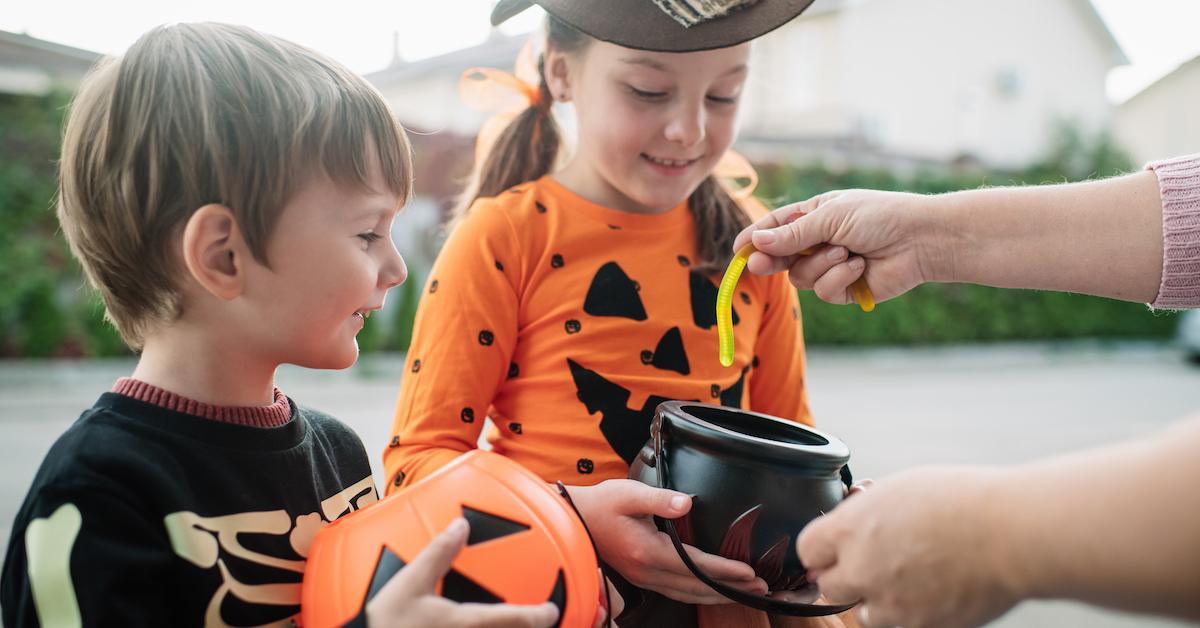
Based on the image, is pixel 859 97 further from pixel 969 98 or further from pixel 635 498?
pixel 635 498

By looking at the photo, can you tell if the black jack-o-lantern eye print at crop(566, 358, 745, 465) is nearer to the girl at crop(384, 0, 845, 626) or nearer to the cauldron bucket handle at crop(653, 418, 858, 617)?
the girl at crop(384, 0, 845, 626)

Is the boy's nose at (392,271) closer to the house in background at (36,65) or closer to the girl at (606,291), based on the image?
the girl at (606,291)

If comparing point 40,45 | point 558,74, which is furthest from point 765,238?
point 40,45

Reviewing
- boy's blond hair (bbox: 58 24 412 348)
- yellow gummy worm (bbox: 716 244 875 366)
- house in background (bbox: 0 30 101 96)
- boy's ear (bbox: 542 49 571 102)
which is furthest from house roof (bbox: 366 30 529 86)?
boy's blond hair (bbox: 58 24 412 348)

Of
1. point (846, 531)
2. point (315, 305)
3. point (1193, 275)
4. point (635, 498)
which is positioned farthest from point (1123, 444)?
point (315, 305)

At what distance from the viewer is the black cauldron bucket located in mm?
1294

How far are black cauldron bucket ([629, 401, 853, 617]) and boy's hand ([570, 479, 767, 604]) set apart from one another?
24mm

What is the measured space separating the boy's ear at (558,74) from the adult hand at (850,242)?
628 mm

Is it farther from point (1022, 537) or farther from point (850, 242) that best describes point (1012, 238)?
point (1022, 537)

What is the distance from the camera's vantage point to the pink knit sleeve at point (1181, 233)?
1.73 m

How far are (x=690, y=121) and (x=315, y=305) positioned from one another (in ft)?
2.99

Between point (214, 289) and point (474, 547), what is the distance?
567 millimetres

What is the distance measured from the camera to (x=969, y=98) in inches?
779

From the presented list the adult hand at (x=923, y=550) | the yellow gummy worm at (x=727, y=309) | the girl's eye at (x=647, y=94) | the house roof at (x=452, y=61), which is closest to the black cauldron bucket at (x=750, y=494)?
the adult hand at (x=923, y=550)
